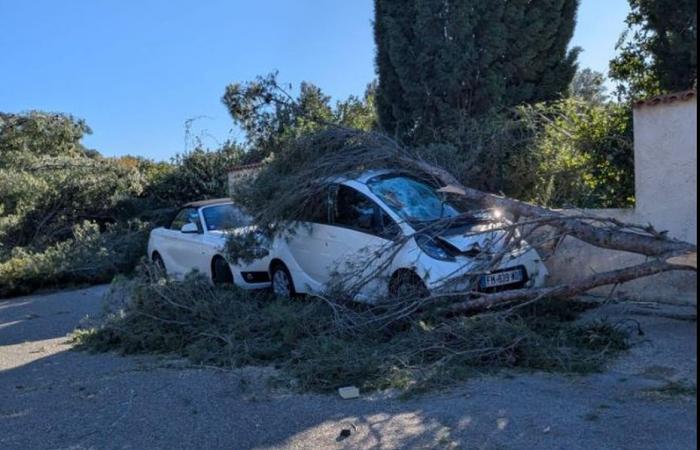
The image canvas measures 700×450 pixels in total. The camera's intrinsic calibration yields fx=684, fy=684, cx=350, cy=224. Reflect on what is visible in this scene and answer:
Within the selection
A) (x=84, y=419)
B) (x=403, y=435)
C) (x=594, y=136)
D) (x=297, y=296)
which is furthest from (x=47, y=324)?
(x=594, y=136)

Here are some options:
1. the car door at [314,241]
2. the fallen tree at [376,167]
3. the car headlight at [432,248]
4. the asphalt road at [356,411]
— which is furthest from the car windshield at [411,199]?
the asphalt road at [356,411]

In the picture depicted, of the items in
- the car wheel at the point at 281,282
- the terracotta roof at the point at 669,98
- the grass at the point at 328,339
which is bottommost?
the grass at the point at 328,339

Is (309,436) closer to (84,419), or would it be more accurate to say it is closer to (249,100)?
(84,419)

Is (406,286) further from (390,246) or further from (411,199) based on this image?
(411,199)

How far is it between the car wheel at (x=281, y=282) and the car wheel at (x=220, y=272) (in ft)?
3.51

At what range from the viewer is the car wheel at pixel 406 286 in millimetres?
7160

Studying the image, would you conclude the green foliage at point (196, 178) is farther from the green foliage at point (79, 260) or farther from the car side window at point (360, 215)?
the car side window at point (360, 215)

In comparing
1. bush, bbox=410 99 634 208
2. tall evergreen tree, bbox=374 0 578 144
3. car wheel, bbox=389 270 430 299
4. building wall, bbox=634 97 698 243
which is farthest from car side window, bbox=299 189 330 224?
tall evergreen tree, bbox=374 0 578 144

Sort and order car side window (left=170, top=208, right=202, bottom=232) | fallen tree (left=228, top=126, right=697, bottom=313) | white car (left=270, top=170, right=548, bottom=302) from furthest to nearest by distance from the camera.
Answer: car side window (left=170, top=208, right=202, bottom=232)
white car (left=270, top=170, right=548, bottom=302)
fallen tree (left=228, top=126, right=697, bottom=313)

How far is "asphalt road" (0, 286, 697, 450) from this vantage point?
4539 mm

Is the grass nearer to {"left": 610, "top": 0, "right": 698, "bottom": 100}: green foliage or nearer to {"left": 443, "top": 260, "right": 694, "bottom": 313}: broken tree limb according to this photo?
{"left": 443, "top": 260, "right": 694, "bottom": 313}: broken tree limb

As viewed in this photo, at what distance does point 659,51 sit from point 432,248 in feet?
23.3

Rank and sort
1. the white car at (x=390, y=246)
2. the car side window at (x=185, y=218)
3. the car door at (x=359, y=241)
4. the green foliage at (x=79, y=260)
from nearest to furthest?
the white car at (x=390, y=246), the car door at (x=359, y=241), the car side window at (x=185, y=218), the green foliage at (x=79, y=260)

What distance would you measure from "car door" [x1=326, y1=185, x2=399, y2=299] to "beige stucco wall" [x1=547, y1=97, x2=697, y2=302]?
9.74 ft
